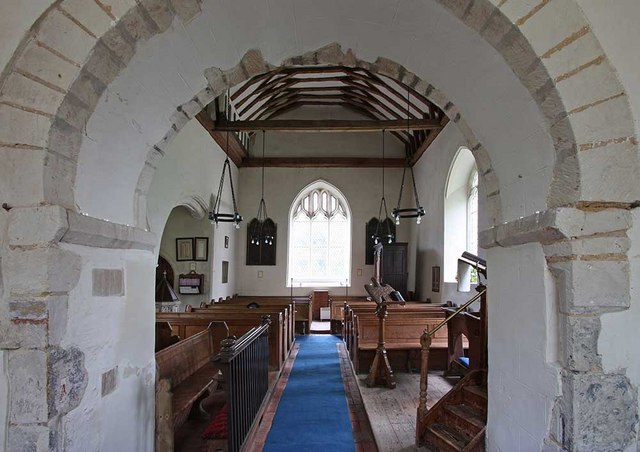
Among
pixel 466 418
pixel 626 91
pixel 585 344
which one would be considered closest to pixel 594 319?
pixel 585 344

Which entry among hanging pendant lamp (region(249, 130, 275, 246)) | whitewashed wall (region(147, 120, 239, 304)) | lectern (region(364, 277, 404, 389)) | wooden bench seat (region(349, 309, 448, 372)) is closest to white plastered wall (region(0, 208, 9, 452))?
lectern (region(364, 277, 404, 389))

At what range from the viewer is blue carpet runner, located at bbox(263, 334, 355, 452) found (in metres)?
3.45

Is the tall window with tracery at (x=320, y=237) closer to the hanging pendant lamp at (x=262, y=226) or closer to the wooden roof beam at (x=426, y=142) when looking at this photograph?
the hanging pendant lamp at (x=262, y=226)

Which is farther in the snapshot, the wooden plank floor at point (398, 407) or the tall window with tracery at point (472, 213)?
the tall window with tracery at point (472, 213)

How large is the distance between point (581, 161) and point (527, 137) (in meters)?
0.31

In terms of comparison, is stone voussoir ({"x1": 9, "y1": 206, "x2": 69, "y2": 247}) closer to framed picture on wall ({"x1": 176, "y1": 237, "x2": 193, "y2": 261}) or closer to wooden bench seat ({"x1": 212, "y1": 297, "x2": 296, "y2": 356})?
wooden bench seat ({"x1": 212, "y1": 297, "x2": 296, "y2": 356})

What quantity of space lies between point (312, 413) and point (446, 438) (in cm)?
156

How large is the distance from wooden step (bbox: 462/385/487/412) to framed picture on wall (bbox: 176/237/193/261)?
684 cm

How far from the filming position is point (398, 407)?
13.7 ft

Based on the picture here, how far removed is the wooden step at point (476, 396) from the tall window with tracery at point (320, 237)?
27.6 feet

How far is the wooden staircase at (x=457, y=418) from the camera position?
9.56ft

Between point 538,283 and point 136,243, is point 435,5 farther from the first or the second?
point 136,243

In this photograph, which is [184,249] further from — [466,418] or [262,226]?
[466,418]

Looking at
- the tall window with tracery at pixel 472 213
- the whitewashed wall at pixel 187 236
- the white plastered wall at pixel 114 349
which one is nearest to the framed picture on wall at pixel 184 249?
the whitewashed wall at pixel 187 236
